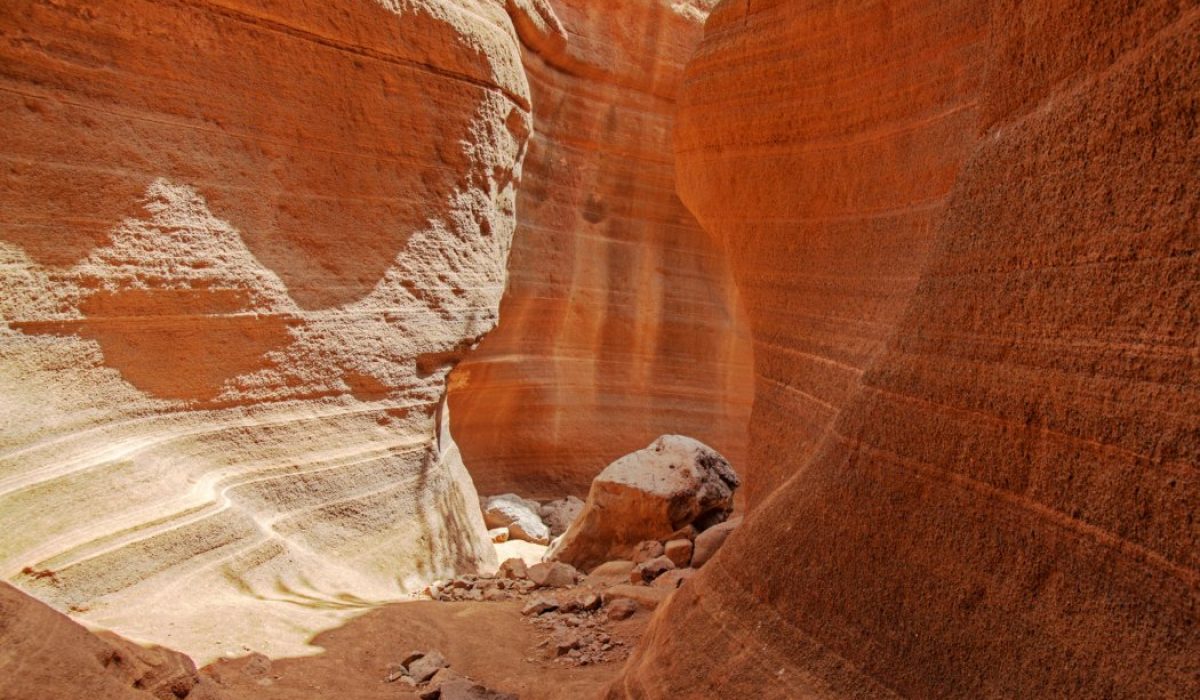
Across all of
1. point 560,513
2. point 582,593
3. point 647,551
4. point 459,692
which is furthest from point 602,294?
point 459,692

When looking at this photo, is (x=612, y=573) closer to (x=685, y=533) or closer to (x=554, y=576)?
(x=554, y=576)

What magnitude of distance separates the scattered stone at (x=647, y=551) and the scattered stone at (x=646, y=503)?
0.16 meters

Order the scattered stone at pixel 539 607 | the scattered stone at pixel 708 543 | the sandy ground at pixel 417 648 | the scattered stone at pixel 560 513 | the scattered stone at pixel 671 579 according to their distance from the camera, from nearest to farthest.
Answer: the sandy ground at pixel 417 648
the scattered stone at pixel 539 607
the scattered stone at pixel 671 579
the scattered stone at pixel 708 543
the scattered stone at pixel 560 513

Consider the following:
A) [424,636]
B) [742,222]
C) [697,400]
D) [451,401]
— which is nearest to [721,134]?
[742,222]

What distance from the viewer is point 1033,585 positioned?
5.14ft

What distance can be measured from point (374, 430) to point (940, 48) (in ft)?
12.1

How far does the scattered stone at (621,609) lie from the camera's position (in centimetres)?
394

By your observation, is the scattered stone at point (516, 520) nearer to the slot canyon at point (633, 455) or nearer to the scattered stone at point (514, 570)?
the slot canyon at point (633, 455)

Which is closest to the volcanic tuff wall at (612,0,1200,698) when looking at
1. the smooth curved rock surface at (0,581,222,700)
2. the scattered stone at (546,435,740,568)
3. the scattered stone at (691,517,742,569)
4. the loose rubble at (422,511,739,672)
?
the loose rubble at (422,511,739,672)

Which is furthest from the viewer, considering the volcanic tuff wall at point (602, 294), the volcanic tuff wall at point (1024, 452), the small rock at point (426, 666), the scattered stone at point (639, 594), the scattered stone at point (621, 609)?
the volcanic tuff wall at point (602, 294)

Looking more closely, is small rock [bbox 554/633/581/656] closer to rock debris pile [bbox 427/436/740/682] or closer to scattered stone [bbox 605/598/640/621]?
rock debris pile [bbox 427/436/740/682]

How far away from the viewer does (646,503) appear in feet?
17.5

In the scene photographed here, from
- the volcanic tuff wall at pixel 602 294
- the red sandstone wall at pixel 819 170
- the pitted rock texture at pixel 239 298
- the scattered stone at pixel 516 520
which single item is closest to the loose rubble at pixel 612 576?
the pitted rock texture at pixel 239 298

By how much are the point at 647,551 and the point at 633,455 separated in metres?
0.89
